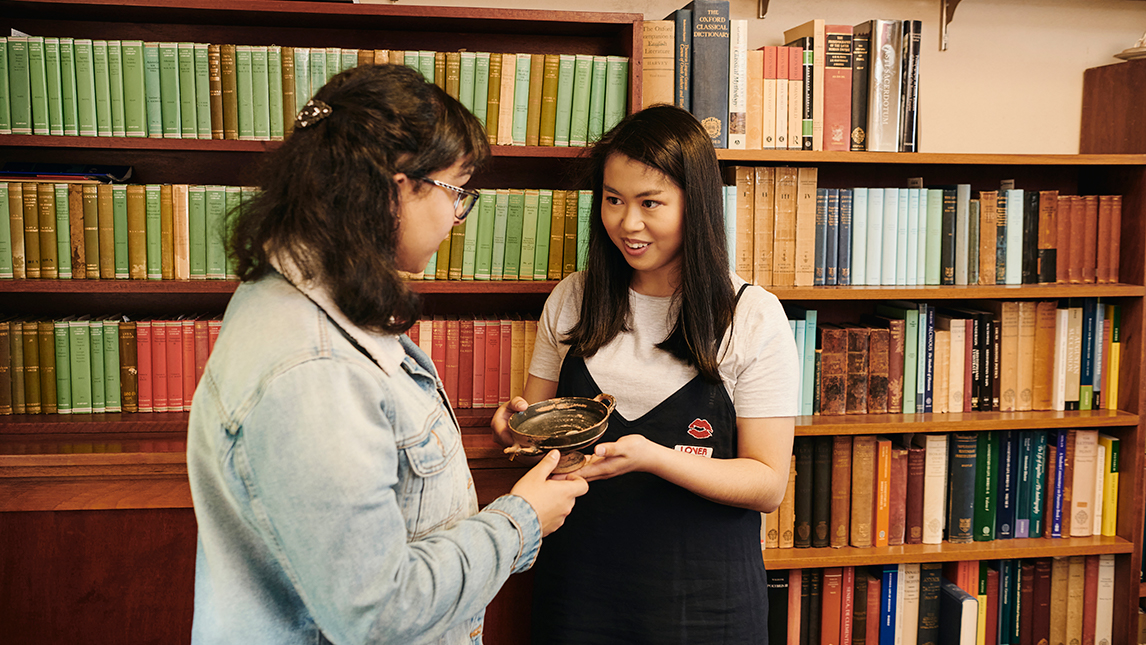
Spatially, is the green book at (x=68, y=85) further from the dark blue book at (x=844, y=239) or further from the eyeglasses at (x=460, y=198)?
the dark blue book at (x=844, y=239)

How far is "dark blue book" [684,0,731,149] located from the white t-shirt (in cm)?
61

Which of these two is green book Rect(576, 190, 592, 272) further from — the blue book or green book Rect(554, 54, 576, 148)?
the blue book

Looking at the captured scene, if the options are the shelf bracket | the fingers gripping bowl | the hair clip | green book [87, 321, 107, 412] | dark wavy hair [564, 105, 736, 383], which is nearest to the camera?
the hair clip

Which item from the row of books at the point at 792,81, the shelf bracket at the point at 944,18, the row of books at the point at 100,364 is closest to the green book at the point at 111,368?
the row of books at the point at 100,364

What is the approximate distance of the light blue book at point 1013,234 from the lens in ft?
6.70

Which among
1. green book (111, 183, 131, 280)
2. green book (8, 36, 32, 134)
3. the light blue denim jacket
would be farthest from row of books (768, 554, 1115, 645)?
green book (8, 36, 32, 134)

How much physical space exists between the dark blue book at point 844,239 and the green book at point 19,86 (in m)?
1.96

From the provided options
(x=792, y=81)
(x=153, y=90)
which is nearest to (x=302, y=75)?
(x=153, y=90)

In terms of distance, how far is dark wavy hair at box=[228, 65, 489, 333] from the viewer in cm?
79

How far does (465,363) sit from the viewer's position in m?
1.96

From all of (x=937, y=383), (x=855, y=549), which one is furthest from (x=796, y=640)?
(x=937, y=383)

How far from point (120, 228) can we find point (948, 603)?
2.33 meters

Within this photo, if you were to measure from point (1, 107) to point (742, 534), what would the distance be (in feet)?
6.16

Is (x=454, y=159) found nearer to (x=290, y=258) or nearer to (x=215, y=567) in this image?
(x=290, y=258)
